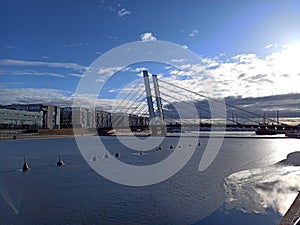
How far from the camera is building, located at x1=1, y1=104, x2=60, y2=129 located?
9712 centimetres

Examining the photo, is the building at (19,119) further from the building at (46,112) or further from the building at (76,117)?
the building at (76,117)

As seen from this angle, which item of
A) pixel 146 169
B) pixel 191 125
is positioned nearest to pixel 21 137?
pixel 191 125

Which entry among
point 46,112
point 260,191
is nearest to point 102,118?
point 46,112

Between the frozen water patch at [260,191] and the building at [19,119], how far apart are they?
7510 centimetres

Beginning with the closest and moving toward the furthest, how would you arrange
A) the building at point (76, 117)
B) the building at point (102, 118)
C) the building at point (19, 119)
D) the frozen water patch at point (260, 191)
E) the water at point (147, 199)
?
the water at point (147, 199), the frozen water patch at point (260, 191), the building at point (19, 119), the building at point (76, 117), the building at point (102, 118)

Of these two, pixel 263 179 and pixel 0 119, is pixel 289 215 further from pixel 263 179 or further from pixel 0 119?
pixel 0 119

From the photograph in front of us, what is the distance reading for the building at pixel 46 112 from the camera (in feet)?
319

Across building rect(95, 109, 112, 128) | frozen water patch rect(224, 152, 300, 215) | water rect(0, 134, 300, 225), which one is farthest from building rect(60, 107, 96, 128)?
frozen water patch rect(224, 152, 300, 215)

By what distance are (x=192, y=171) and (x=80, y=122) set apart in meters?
98.9

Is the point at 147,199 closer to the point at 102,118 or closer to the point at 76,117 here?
the point at 76,117

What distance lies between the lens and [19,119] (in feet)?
277

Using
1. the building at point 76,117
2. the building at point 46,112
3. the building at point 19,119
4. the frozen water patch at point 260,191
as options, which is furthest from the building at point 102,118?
the frozen water patch at point 260,191

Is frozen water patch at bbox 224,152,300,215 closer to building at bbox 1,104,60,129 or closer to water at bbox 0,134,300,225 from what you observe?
water at bbox 0,134,300,225

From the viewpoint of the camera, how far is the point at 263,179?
45.5ft
